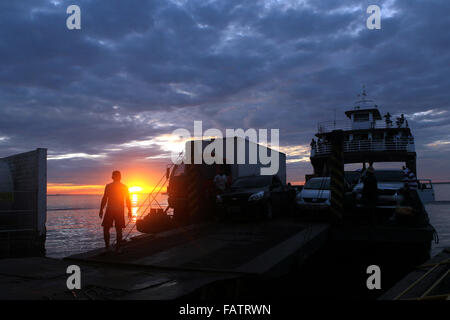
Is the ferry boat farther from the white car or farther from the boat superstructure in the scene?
the white car

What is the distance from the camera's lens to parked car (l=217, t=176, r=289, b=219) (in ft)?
41.3

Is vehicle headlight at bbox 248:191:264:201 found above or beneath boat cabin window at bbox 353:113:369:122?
beneath

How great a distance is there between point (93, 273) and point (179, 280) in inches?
73.5

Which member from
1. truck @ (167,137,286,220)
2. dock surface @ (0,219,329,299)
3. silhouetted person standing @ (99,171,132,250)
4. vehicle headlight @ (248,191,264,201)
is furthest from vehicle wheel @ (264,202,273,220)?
silhouetted person standing @ (99,171,132,250)

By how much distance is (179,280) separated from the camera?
5.75 m

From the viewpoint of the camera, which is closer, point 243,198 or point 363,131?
point 243,198

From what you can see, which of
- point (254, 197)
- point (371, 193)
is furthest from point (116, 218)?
point (371, 193)

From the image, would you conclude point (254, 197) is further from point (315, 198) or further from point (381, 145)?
point (381, 145)

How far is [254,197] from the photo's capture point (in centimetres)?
1258

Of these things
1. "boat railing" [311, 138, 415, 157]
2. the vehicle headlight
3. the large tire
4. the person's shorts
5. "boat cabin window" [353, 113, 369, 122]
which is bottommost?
the large tire

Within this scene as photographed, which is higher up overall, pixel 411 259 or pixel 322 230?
pixel 322 230

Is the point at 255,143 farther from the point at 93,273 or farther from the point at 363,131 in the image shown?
the point at 363,131
